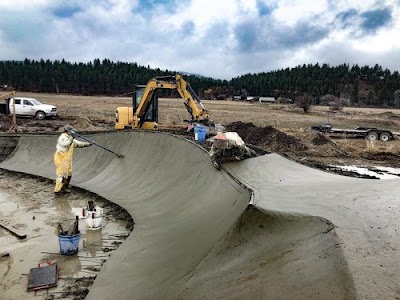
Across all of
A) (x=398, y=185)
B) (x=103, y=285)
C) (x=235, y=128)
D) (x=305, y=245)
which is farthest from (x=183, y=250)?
(x=235, y=128)

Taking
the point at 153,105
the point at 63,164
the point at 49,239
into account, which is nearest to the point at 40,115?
the point at 153,105

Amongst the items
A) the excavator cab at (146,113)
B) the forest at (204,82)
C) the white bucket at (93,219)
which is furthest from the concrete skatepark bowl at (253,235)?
the forest at (204,82)

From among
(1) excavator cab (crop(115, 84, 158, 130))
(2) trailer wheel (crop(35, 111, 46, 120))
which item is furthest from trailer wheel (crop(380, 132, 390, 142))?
(2) trailer wheel (crop(35, 111, 46, 120))

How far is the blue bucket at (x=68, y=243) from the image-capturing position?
5480 millimetres

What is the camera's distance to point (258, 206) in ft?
14.3

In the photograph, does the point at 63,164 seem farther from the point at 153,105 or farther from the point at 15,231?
the point at 153,105

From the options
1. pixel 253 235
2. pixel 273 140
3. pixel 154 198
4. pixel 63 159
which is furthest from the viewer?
pixel 273 140

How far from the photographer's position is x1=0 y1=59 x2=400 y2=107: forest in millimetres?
70250

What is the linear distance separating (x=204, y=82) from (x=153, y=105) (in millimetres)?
71406

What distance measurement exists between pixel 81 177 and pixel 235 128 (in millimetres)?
9071

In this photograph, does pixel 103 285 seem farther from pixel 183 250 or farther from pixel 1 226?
pixel 1 226

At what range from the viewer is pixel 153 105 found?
48.3ft

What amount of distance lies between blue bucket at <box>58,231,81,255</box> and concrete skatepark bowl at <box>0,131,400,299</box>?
64cm

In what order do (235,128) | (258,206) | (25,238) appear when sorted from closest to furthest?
(258,206) < (25,238) < (235,128)
